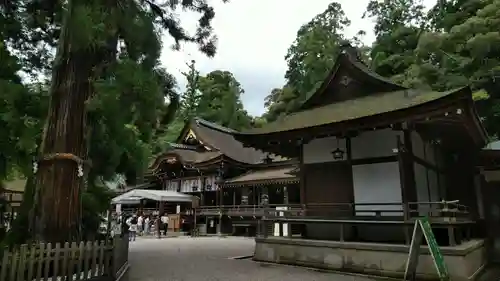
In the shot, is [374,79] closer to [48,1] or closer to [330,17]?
[48,1]

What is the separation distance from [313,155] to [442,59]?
51.0 ft

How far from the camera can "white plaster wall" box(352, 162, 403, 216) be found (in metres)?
8.90

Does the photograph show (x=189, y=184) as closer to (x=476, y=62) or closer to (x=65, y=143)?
(x=65, y=143)

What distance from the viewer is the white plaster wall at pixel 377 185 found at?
8900mm

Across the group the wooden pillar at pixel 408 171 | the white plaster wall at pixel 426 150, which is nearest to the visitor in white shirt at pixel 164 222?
the white plaster wall at pixel 426 150

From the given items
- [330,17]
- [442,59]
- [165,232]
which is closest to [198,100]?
[330,17]

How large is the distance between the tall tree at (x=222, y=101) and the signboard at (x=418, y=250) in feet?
129

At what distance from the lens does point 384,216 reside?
8.86 metres

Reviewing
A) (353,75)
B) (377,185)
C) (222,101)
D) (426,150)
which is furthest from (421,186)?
(222,101)

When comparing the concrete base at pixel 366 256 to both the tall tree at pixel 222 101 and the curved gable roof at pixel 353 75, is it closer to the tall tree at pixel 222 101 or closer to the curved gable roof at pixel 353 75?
the curved gable roof at pixel 353 75

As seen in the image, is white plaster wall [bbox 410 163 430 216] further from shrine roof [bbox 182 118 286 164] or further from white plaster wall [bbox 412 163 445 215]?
shrine roof [bbox 182 118 286 164]

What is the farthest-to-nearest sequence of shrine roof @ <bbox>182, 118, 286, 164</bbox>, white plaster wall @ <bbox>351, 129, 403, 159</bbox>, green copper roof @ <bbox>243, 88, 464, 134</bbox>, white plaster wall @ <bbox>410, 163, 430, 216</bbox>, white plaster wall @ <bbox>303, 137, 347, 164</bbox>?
shrine roof @ <bbox>182, 118, 286, 164</bbox>
white plaster wall @ <bbox>303, 137, 347, 164</bbox>
white plaster wall @ <bbox>410, 163, 430, 216</bbox>
white plaster wall @ <bbox>351, 129, 403, 159</bbox>
green copper roof @ <bbox>243, 88, 464, 134</bbox>

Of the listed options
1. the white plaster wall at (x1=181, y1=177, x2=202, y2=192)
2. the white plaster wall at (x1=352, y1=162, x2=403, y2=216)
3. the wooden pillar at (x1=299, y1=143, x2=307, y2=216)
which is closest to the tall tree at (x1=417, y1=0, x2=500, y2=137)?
the white plaster wall at (x1=352, y1=162, x2=403, y2=216)

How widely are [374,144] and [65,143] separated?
7.41 meters
